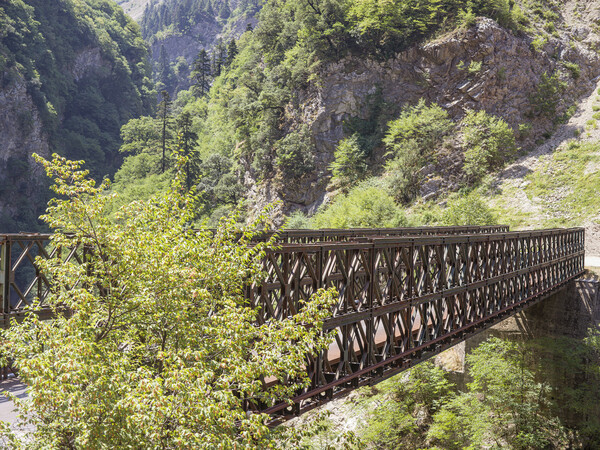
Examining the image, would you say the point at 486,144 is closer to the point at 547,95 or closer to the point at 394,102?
the point at 547,95

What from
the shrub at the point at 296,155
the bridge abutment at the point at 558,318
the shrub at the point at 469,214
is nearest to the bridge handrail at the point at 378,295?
the bridge abutment at the point at 558,318

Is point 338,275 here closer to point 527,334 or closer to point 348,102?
point 527,334

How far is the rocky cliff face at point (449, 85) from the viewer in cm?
4372

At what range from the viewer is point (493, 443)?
18469mm

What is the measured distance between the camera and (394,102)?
48.8 m

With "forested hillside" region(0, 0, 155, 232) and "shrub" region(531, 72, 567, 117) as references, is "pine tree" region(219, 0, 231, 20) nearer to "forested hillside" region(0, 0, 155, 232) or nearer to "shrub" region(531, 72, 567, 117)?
"forested hillside" region(0, 0, 155, 232)

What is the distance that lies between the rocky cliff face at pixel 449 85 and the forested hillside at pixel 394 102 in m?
0.11

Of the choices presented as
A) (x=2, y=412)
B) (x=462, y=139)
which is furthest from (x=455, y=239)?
(x=462, y=139)

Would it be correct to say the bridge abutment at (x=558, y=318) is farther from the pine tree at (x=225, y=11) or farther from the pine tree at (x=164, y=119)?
the pine tree at (x=225, y=11)

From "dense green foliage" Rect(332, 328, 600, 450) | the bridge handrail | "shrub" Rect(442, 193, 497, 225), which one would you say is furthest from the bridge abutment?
"shrub" Rect(442, 193, 497, 225)

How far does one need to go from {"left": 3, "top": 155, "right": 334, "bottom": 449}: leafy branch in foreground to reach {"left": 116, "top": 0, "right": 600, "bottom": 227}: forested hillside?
28778 mm

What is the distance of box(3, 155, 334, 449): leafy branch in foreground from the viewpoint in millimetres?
4363

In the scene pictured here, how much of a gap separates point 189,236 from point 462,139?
40083 mm

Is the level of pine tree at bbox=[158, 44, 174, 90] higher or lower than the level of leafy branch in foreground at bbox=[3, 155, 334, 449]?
higher
